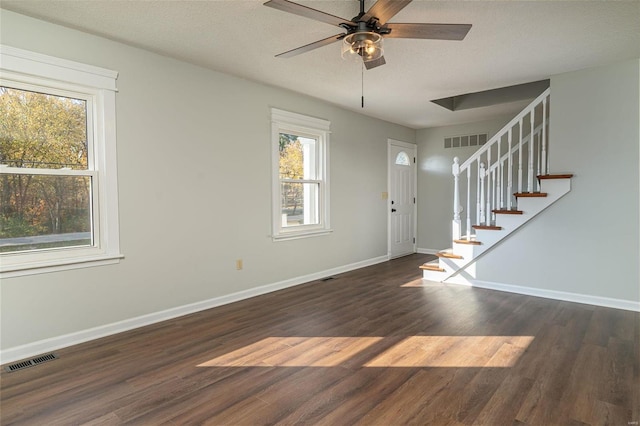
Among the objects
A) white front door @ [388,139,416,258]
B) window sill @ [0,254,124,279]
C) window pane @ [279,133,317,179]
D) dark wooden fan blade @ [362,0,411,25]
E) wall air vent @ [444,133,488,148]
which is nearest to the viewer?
dark wooden fan blade @ [362,0,411,25]

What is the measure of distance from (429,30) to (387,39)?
93cm

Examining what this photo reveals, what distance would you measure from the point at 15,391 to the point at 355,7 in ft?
11.2

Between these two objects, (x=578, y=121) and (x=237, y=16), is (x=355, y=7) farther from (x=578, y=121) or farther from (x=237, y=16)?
(x=578, y=121)

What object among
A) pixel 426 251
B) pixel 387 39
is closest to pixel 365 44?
pixel 387 39

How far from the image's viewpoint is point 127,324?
10.5 ft

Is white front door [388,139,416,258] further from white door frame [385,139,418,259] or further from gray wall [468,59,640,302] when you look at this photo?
gray wall [468,59,640,302]

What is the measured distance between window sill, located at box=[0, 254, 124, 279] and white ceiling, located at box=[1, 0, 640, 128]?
6.16 feet

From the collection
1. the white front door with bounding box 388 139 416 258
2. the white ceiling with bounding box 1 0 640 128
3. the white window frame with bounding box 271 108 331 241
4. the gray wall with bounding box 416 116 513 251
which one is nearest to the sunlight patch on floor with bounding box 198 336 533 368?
the white window frame with bounding box 271 108 331 241

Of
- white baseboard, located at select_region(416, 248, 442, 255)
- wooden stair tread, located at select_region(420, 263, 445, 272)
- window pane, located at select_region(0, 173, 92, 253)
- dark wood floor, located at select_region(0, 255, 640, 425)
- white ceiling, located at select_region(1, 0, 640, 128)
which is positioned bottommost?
dark wood floor, located at select_region(0, 255, 640, 425)

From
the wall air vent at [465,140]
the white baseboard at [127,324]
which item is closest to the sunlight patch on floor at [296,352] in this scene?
the white baseboard at [127,324]

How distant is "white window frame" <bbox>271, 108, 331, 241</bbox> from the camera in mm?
4422

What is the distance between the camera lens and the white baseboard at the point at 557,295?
3717 millimetres

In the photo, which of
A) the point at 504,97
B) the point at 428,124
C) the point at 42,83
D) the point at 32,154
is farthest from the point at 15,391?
the point at 428,124

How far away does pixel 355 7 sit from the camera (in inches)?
100
